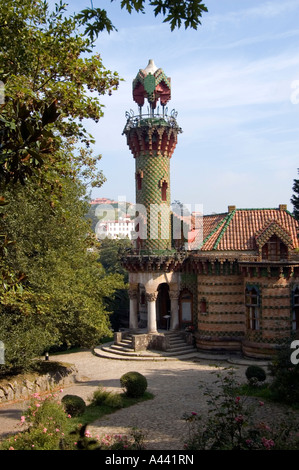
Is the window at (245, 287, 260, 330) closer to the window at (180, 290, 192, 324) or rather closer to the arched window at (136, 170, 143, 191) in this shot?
the window at (180, 290, 192, 324)

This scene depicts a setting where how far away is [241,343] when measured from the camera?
92.6ft

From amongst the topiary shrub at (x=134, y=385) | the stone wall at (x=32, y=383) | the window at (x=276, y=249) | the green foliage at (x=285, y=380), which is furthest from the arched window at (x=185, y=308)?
the green foliage at (x=285, y=380)

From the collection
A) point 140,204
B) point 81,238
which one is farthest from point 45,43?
point 140,204

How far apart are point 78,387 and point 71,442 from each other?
388 inches

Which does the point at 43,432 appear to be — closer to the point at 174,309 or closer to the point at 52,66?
the point at 52,66

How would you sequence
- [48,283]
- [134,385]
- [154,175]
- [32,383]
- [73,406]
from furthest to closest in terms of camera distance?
[154,175] < [32,383] < [48,283] < [134,385] < [73,406]

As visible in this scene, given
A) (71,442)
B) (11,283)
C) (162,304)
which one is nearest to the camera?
(11,283)

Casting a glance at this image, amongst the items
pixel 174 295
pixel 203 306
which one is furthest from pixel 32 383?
pixel 174 295

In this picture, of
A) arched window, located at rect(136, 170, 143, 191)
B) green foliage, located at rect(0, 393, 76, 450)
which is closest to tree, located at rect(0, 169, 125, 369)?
green foliage, located at rect(0, 393, 76, 450)

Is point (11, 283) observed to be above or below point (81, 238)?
below

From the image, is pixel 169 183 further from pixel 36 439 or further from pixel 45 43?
pixel 36 439

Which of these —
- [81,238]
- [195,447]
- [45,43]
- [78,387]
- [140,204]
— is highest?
[45,43]

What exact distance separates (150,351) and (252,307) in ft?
23.0

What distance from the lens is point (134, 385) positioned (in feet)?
62.2
